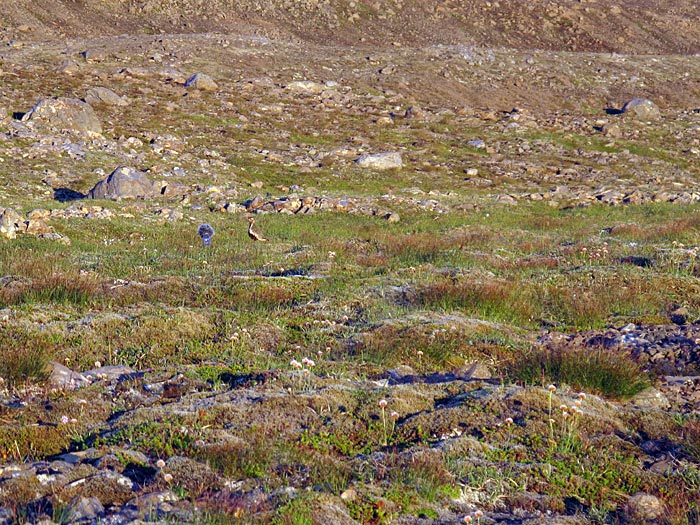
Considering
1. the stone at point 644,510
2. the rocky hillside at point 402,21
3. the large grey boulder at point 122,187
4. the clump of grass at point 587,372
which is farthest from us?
the rocky hillside at point 402,21

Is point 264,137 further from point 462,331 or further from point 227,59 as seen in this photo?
point 462,331

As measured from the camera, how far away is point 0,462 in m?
5.34

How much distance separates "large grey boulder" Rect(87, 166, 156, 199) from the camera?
24906 millimetres

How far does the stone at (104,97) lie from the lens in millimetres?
36031

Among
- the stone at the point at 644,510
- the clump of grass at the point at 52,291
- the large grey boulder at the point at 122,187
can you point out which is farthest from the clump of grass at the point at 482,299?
the large grey boulder at the point at 122,187

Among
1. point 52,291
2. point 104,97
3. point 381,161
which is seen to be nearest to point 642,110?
point 381,161

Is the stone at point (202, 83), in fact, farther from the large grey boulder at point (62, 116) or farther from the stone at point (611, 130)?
the stone at point (611, 130)

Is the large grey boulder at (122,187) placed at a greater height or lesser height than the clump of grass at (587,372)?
lesser

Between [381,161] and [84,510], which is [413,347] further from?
[381,161]

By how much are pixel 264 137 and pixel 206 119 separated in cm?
331

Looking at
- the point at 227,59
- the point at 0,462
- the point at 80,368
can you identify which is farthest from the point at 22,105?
the point at 0,462

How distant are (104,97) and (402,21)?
131 ft

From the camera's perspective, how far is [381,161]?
3341 cm

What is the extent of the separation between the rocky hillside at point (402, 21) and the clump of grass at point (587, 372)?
173ft
